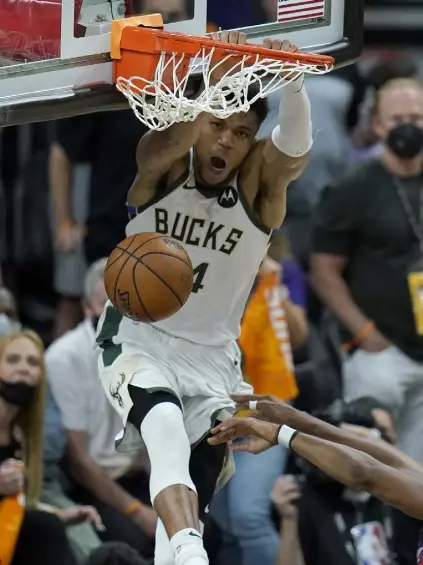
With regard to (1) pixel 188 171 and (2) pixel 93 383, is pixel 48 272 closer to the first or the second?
(2) pixel 93 383

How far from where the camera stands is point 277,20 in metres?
6.03

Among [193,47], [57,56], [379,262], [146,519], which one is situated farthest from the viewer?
[379,262]

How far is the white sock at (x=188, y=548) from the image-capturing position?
511 centimetres

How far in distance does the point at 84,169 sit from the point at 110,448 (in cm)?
182

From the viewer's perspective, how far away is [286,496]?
7074mm

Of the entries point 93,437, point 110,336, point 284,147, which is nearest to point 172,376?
point 110,336

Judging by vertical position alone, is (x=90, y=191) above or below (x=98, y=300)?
above

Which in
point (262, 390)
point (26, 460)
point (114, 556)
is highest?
point (262, 390)

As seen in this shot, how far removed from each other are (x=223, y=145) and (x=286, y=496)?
6.77 feet

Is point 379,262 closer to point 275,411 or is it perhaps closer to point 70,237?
point 70,237

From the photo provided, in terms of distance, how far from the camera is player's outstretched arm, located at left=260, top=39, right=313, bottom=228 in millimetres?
5668

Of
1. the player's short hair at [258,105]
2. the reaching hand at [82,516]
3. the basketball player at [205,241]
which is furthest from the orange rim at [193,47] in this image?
the reaching hand at [82,516]

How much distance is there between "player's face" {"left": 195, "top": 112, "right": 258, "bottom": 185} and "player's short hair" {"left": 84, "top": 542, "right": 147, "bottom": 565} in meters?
1.78

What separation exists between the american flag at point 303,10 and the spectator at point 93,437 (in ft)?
6.86
